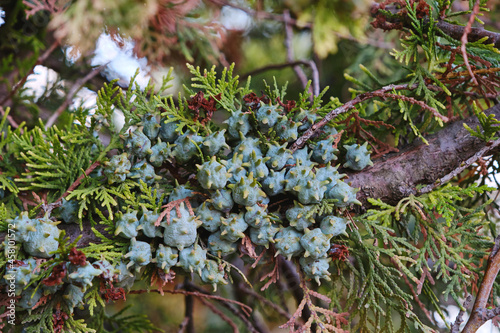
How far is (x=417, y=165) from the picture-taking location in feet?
3.02

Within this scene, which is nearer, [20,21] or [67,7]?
[67,7]

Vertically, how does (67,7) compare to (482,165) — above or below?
above

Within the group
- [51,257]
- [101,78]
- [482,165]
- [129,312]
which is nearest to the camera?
[51,257]

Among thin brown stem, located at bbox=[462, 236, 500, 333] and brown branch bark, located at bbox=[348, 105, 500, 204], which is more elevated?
brown branch bark, located at bbox=[348, 105, 500, 204]

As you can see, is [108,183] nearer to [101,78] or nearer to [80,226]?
[80,226]

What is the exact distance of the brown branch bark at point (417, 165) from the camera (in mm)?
897

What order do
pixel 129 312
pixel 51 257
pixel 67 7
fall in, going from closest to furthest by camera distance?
pixel 51 257, pixel 67 7, pixel 129 312

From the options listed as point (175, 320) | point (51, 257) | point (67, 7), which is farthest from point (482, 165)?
point (175, 320)

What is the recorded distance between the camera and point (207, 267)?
0.78m

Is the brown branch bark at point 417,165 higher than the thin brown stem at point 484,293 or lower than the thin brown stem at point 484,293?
higher

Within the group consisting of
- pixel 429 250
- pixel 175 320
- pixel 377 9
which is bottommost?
pixel 175 320

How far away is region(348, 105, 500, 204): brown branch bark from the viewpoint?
0.90 m

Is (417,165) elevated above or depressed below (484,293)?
above

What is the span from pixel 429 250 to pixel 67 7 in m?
1.27
